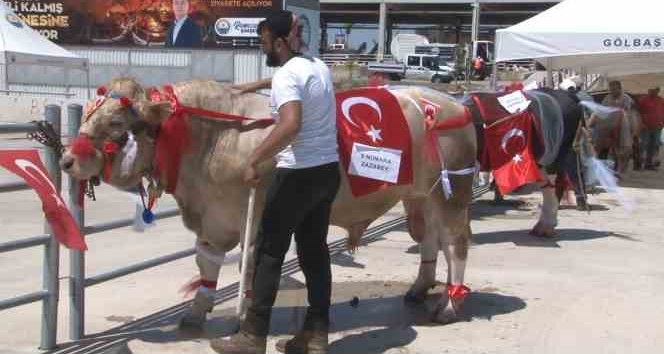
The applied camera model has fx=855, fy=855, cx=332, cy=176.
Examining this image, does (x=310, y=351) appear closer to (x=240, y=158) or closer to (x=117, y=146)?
(x=240, y=158)

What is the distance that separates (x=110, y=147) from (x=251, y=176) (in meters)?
0.79

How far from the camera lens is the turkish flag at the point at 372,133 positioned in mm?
5051

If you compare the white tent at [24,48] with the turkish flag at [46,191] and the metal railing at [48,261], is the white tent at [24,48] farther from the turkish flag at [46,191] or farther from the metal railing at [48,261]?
the turkish flag at [46,191]

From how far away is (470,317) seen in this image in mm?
5820

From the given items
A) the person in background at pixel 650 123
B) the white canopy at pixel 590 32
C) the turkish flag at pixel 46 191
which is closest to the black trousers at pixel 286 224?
the turkish flag at pixel 46 191

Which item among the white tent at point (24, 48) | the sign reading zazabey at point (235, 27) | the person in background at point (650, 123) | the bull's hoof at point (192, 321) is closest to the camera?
the bull's hoof at point (192, 321)

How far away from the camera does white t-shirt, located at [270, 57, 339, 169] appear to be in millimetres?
4230

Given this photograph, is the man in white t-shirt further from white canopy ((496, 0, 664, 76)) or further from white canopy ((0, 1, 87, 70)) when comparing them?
white canopy ((0, 1, 87, 70))

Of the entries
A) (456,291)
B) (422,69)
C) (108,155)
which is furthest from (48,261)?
(422,69)

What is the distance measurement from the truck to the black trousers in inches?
1724

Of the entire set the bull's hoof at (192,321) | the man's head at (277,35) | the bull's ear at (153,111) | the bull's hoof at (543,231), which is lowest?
the bull's hoof at (543,231)

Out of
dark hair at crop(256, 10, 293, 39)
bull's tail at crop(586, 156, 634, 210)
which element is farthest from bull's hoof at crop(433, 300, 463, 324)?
bull's tail at crop(586, 156, 634, 210)

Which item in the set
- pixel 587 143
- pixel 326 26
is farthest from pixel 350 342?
pixel 326 26

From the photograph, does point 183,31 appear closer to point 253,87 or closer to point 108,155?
point 253,87
